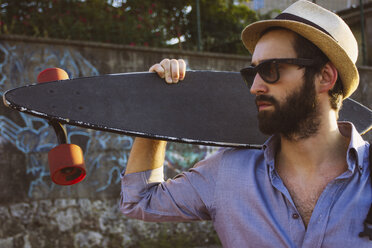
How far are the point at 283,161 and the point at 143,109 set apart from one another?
0.76 meters

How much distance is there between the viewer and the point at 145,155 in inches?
74.7

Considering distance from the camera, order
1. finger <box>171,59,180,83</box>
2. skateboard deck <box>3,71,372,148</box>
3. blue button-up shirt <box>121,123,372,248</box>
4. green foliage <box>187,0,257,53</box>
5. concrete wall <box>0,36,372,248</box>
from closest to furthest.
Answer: blue button-up shirt <box>121,123,372,248</box>
skateboard deck <box>3,71,372,148</box>
finger <box>171,59,180,83</box>
concrete wall <box>0,36,372,248</box>
green foliage <box>187,0,257,53</box>

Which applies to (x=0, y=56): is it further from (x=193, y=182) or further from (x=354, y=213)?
(x=354, y=213)

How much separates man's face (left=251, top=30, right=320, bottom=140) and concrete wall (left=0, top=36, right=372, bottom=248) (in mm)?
3720

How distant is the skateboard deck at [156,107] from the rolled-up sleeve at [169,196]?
205 millimetres

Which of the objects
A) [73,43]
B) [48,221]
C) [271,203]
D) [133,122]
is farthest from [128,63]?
[271,203]

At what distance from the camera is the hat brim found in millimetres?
1772

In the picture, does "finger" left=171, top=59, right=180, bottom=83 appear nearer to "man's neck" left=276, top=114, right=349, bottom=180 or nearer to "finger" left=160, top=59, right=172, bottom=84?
"finger" left=160, top=59, right=172, bottom=84

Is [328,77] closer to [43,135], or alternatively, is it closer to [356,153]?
[356,153]

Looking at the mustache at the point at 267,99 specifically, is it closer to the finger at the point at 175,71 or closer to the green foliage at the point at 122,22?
the finger at the point at 175,71

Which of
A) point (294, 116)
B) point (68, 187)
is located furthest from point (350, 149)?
point (68, 187)

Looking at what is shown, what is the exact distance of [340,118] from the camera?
2.39 m

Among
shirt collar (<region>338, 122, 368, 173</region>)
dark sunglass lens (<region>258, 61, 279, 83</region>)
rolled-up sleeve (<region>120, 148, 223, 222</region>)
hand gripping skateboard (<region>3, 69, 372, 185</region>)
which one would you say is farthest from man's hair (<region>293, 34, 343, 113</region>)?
rolled-up sleeve (<region>120, 148, 223, 222</region>)

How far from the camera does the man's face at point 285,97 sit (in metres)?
1.79
